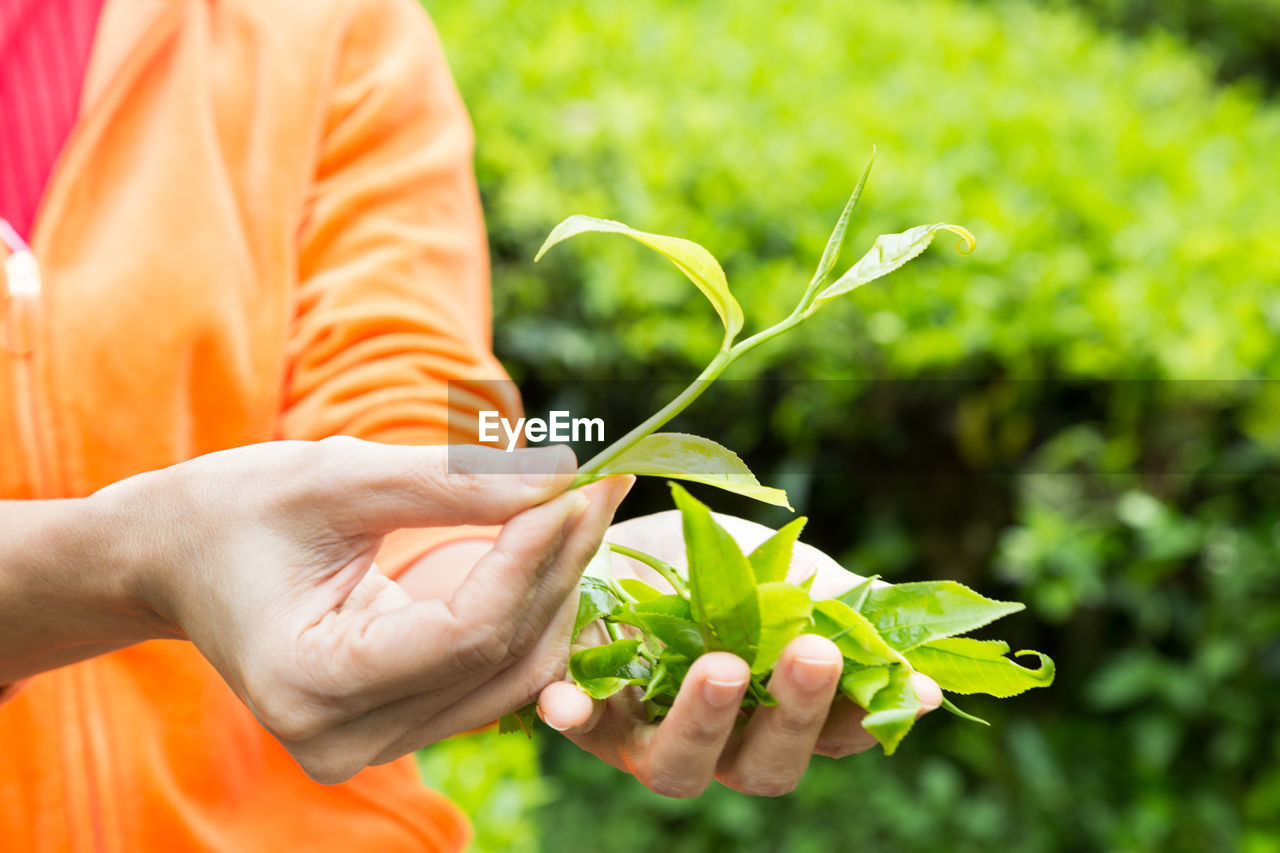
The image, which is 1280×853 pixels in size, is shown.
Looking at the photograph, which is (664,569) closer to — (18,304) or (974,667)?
(974,667)

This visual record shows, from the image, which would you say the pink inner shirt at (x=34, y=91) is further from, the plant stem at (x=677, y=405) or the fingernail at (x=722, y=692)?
the fingernail at (x=722, y=692)

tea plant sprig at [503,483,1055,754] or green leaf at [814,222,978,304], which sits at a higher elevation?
green leaf at [814,222,978,304]

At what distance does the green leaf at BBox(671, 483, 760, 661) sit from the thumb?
0.09 metres

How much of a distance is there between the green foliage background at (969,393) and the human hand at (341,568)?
0.95 metres

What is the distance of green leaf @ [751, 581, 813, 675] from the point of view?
69 cm

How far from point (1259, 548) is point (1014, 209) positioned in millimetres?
689

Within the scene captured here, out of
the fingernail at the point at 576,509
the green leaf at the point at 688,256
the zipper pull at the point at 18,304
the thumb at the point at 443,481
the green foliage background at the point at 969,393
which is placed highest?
the green leaf at the point at 688,256

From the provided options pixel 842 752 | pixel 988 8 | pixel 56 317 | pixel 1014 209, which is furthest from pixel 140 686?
pixel 988 8

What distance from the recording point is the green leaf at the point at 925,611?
765 millimetres

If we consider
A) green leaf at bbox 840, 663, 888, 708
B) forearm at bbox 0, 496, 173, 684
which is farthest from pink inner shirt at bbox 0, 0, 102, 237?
green leaf at bbox 840, 663, 888, 708

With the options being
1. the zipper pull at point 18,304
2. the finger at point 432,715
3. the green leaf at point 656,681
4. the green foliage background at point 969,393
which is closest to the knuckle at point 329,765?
the finger at point 432,715

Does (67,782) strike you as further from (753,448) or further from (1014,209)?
(1014,209)

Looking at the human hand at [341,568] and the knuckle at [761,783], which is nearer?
the human hand at [341,568]

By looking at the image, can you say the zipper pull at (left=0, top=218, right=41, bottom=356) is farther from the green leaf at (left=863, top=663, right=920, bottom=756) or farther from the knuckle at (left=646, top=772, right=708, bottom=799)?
the green leaf at (left=863, top=663, right=920, bottom=756)
